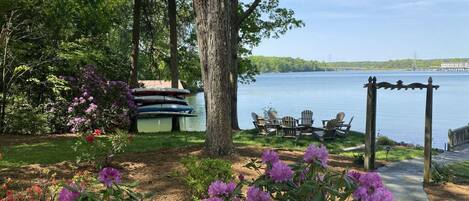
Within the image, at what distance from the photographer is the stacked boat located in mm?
17625

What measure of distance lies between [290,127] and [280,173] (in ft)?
45.9

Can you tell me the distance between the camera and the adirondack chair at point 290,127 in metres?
16.2

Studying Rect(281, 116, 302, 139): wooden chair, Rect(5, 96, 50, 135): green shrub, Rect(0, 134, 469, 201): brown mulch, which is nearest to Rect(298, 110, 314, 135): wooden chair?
Rect(281, 116, 302, 139): wooden chair

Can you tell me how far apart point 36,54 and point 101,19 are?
357 cm

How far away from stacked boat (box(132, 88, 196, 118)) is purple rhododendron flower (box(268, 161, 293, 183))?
50.1 ft

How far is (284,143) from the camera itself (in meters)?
14.5

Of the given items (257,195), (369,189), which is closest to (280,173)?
(257,195)

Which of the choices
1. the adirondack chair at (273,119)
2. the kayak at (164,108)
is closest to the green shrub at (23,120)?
the kayak at (164,108)

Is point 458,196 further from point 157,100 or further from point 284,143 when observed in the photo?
point 157,100

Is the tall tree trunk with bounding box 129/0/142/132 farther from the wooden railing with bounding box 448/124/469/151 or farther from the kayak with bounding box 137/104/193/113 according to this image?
the wooden railing with bounding box 448/124/469/151

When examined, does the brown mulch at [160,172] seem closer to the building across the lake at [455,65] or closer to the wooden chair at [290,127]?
the wooden chair at [290,127]

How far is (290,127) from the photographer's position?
16156mm

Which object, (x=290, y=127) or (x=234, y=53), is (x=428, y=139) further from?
(x=234, y=53)

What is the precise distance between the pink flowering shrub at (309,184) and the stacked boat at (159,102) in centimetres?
1523
